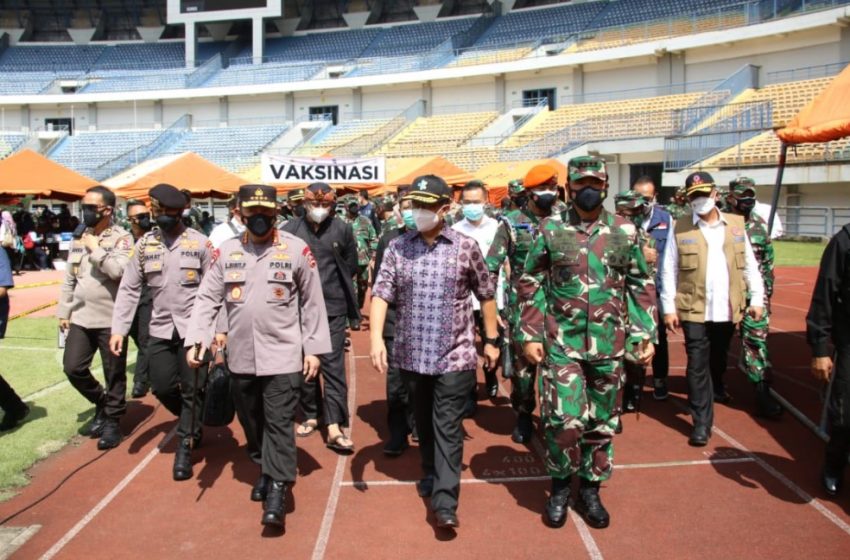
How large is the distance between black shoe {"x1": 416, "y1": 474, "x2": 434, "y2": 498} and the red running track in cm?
6

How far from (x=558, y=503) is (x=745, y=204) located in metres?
3.85

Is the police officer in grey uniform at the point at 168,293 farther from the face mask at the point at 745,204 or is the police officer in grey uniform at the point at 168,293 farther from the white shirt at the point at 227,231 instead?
the face mask at the point at 745,204

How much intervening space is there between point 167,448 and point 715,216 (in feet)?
15.0

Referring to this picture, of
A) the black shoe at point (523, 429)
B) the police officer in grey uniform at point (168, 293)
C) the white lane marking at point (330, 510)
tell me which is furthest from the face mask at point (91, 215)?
the black shoe at point (523, 429)

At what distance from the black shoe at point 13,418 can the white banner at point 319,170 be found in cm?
548

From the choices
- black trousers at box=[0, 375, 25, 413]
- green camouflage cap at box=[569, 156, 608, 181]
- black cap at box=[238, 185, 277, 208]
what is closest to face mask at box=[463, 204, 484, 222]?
green camouflage cap at box=[569, 156, 608, 181]

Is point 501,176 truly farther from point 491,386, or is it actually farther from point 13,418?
point 13,418

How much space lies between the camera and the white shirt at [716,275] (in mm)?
5367

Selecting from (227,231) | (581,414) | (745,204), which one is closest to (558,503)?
(581,414)

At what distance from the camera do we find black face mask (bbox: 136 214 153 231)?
566 cm

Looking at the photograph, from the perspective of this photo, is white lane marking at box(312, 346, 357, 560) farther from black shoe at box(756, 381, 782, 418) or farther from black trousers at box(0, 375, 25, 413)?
black shoe at box(756, 381, 782, 418)

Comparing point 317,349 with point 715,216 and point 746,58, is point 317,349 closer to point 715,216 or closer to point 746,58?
point 715,216

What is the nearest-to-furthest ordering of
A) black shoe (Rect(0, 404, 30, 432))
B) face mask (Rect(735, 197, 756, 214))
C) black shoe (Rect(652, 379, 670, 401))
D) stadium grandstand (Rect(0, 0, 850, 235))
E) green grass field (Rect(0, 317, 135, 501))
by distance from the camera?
green grass field (Rect(0, 317, 135, 501)), black shoe (Rect(0, 404, 30, 432)), face mask (Rect(735, 197, 756, 214)), black shoe (Rect(652, 379, 670, 401)), stadium grandstand (Rect(0, 0, 850, 235))

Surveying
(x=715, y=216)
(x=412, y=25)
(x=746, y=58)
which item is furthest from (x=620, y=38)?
(x=715, y=216)
